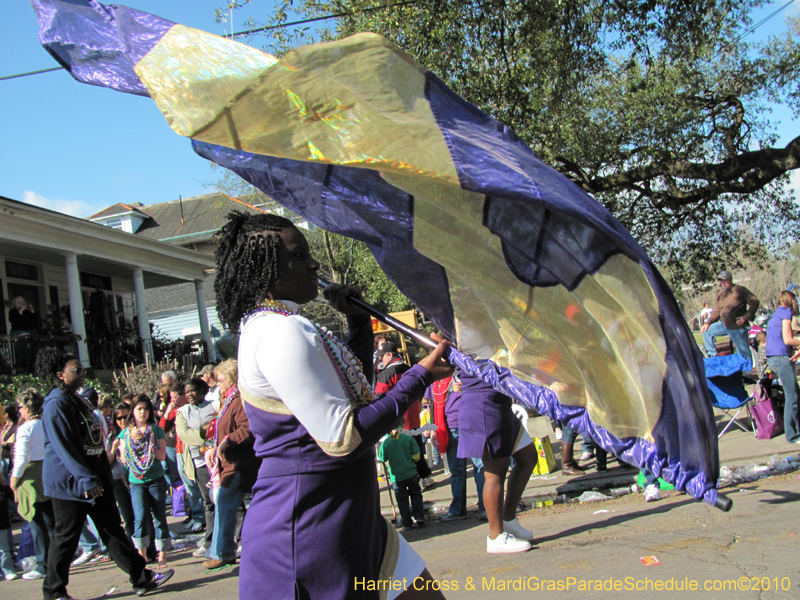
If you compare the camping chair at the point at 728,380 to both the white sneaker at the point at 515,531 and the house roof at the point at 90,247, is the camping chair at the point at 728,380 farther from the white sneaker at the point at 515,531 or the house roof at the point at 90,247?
the house roof at the point at 90,247

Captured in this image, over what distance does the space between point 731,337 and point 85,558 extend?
9227mm

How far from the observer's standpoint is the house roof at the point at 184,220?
3180 centimetres

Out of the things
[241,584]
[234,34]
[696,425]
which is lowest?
[241,584]

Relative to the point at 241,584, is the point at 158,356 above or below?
above

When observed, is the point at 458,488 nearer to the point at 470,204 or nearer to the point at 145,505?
the point at 145,505

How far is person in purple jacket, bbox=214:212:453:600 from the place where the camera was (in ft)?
6.49

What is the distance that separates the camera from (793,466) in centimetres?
657

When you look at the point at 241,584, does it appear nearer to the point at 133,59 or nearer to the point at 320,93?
the point at 320,93

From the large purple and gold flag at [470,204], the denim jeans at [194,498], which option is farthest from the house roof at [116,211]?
the large purple and gold flag at [470,204]

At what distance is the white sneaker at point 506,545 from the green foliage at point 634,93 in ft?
21.3

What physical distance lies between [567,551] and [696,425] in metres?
3.03

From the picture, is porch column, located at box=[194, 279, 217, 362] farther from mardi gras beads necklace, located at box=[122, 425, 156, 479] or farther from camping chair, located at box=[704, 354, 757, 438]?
camping chair, located at box=[704, 354, 757, 438]

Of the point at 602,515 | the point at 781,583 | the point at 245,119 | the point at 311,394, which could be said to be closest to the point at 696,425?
the point at 311,394

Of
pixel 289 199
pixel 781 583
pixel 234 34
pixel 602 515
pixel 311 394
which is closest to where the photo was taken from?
pixel 311 394
